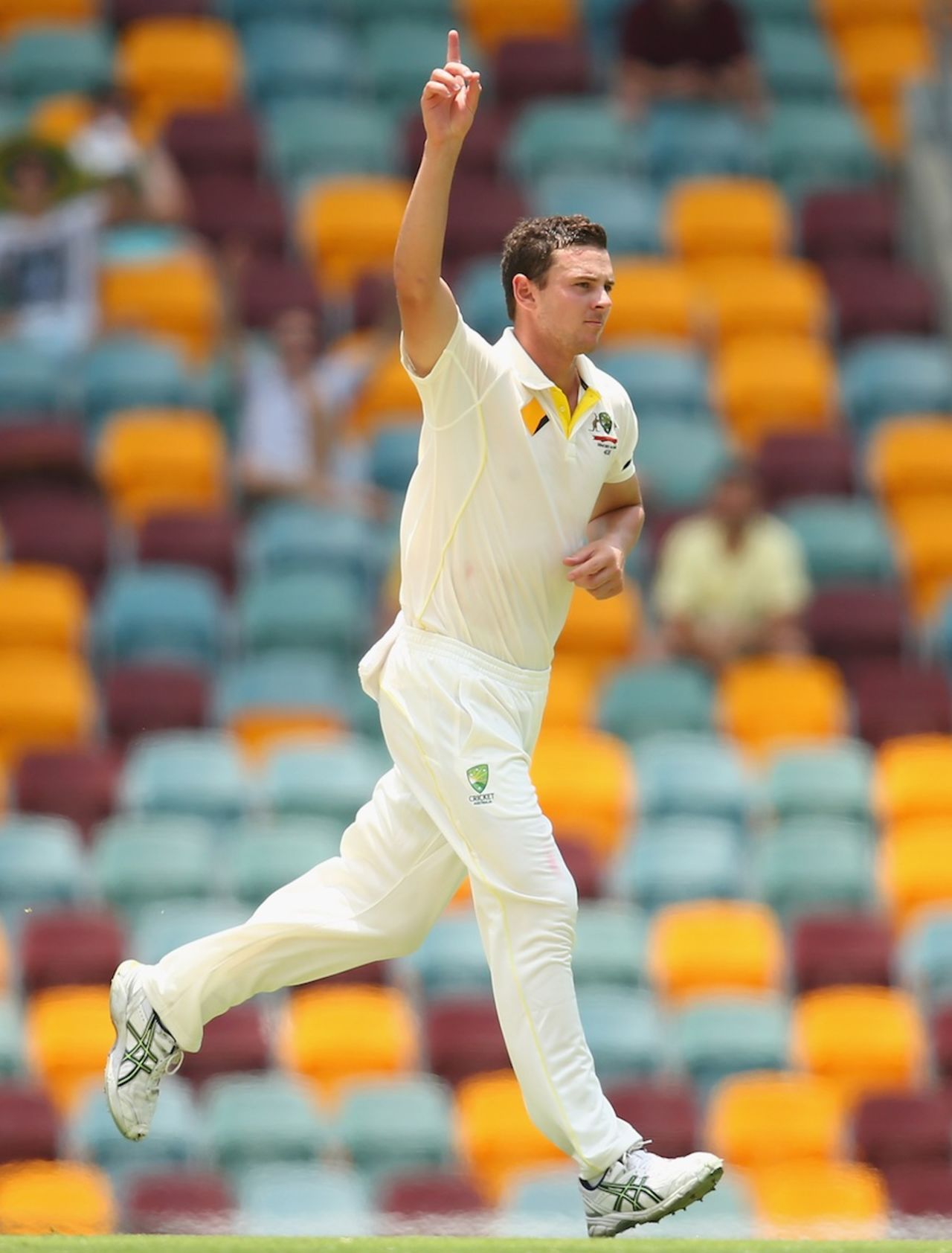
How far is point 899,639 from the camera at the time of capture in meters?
10.0

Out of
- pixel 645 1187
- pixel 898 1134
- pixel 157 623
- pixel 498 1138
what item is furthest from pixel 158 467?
pixel 645 1187

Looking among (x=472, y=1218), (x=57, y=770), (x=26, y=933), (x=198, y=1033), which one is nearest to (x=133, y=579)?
(x=57, y=770)

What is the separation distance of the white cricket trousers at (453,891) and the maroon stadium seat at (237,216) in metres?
6.38

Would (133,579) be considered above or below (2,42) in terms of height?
below

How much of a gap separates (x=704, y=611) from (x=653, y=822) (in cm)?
111

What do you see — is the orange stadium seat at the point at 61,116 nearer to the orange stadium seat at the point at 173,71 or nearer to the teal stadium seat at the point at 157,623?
the orange stadium seat at the point at 173,71

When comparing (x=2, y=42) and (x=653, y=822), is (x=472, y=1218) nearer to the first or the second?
(x=653, y=822)

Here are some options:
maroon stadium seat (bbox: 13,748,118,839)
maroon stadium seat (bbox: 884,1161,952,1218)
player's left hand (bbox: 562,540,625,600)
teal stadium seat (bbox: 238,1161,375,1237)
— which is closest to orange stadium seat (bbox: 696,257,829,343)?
maroon stadium seat (bbox: 13,748,118,839)

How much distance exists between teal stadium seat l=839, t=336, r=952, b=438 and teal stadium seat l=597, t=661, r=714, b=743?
2073 millimetres

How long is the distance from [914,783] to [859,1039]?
1330 millimetres

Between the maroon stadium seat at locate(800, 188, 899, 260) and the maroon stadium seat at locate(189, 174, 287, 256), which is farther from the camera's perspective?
the maroon stadium seat at locate(800, 188, 899, 260)

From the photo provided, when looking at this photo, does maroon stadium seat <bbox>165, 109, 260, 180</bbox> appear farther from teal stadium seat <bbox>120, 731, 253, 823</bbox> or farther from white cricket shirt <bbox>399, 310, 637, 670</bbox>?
white cricket shirt <bbox>399, 310, 637, 670</bbox>

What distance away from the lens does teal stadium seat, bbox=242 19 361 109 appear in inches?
481

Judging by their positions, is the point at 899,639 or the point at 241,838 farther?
the point at 899,639
